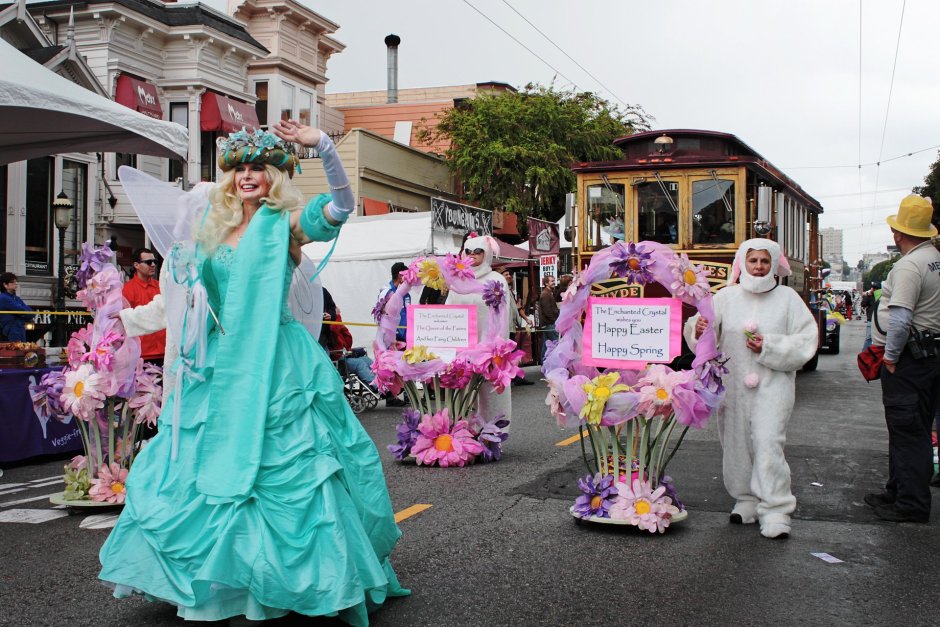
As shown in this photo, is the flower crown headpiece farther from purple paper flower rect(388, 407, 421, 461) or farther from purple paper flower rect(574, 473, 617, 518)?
purple paper flower rect(388, 407, 421, 461)

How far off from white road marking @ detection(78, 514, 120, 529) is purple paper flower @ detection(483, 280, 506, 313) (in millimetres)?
3689

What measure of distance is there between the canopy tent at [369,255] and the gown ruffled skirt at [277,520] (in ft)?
41.1

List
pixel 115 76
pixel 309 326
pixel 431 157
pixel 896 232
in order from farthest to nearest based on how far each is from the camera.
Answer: pixel 431 157, pixel 115 76, pixel 896 232, pixel 309 326

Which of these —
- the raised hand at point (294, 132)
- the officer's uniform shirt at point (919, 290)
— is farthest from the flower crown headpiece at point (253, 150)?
the officer's uniform shirt at point (919, 290)

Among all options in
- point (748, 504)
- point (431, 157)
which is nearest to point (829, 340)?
point (431, 157)

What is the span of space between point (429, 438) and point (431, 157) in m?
25.8

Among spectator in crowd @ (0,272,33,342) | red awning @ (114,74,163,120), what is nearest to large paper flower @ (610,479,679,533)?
spectator in crowd @ (0,272,33,342)

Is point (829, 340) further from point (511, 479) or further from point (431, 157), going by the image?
point (511, 479)

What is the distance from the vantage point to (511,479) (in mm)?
7961

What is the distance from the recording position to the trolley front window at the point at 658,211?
44.1ft

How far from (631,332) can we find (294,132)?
286 centimetres

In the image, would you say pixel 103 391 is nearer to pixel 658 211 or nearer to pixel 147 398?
pixel 147 398

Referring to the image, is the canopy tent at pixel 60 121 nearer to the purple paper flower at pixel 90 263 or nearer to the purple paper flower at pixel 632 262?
the purple paper flower at pixel 90 263

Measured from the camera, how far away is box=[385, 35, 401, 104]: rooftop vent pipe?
41625 millimetres
